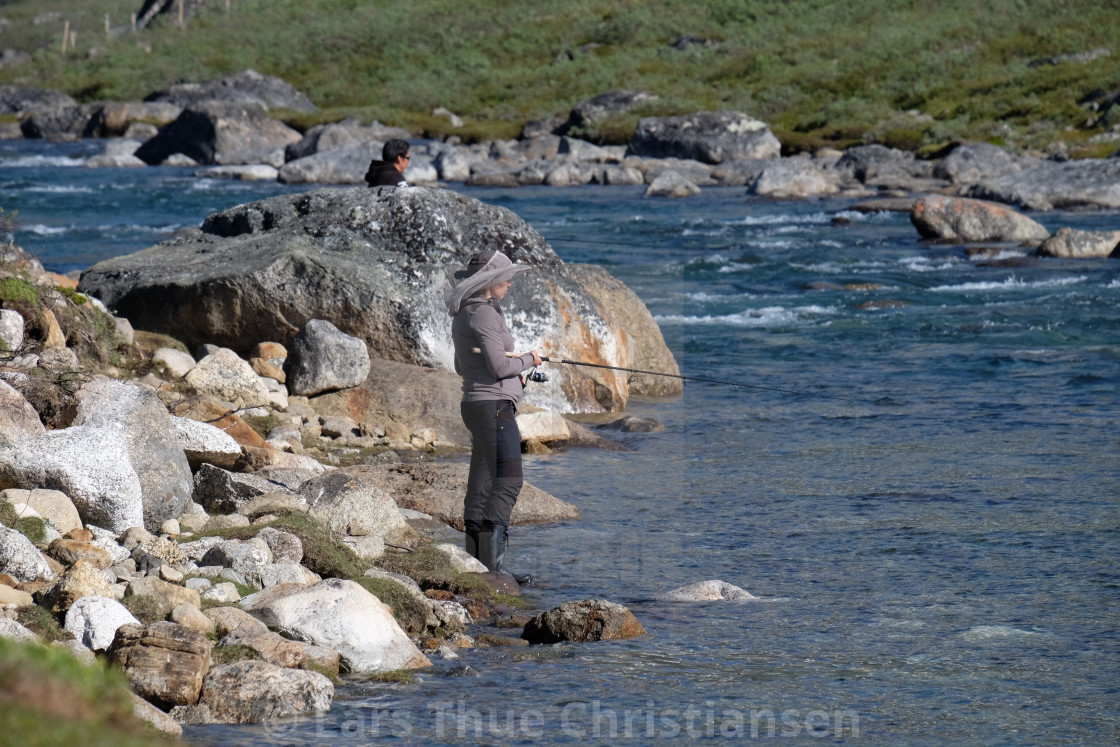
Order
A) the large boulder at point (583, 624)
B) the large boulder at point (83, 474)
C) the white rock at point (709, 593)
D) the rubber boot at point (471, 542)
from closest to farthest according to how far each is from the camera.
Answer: the large boulder at point (583, 624), the large boulder at point (83, 474), the white rock at point (709, 593), the rubber boot at point (471, 542)

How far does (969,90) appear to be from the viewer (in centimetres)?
4966

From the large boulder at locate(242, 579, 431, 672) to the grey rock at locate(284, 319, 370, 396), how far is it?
16.4 ft

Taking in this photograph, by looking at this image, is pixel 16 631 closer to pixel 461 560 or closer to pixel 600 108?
pixel 461 560

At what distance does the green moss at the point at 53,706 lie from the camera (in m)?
2.27

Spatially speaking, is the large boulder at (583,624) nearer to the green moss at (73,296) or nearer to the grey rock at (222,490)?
the grey rock at (222,490)

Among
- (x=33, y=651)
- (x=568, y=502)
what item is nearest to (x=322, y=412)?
(x=568, y=502)

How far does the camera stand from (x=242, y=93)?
6094cm

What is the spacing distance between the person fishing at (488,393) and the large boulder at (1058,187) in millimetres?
25041

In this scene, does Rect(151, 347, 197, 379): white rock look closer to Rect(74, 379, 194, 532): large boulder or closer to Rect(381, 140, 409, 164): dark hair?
Rect(381, 140, 409, 164): dark hair

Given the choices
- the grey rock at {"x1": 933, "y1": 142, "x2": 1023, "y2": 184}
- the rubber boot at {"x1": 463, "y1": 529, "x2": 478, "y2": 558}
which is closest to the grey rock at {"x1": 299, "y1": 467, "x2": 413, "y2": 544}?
the rubber boot at {"x1": 463, "y1": 529, "x2": 478, "y2": 558}

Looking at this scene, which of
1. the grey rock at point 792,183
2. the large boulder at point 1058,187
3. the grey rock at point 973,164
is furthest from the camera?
the grey rock at point 973,164

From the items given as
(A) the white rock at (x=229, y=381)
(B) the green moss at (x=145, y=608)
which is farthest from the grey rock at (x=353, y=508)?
(A) the white rock at (x=229, y=381)

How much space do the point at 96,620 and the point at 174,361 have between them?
5.76 meters

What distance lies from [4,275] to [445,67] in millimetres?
61430
